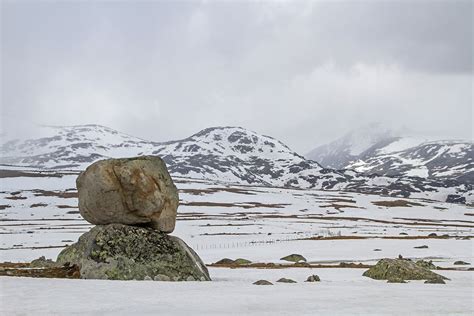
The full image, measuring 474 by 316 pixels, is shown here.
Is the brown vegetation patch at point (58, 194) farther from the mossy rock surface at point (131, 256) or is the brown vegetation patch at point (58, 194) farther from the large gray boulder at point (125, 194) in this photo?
the mossy rock surface at point (131, 256)

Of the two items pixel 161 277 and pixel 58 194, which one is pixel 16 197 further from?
pixel 161 277

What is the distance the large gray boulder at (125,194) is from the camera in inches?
1109

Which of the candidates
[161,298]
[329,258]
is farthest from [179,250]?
[329,258]

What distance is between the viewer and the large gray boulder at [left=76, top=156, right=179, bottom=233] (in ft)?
92.4

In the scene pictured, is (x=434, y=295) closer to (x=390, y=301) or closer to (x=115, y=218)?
(x=390, y=301)

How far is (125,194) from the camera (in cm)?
2825

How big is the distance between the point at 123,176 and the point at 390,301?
16247 millimetres

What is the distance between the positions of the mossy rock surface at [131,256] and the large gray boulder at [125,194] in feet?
2.53

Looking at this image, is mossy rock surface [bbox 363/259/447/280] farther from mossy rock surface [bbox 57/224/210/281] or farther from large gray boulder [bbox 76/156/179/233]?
large gray boulder [bbox 76/156/179/233]

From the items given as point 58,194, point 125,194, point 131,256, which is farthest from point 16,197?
point 131,256

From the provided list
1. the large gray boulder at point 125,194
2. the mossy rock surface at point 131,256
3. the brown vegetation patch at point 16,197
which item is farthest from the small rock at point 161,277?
the brown vegetation patch at point 16,197

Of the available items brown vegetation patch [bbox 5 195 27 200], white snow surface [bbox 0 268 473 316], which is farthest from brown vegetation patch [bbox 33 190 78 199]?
Result: white snow surface [bbox 0 268 473 316]

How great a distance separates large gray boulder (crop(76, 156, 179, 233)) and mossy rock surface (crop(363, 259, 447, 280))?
530 inches

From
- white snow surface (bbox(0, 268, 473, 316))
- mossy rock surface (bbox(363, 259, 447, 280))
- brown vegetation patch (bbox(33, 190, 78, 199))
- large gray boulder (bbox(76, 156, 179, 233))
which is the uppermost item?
brown vegetation patch (bbox(33, 190, 78, 199))
